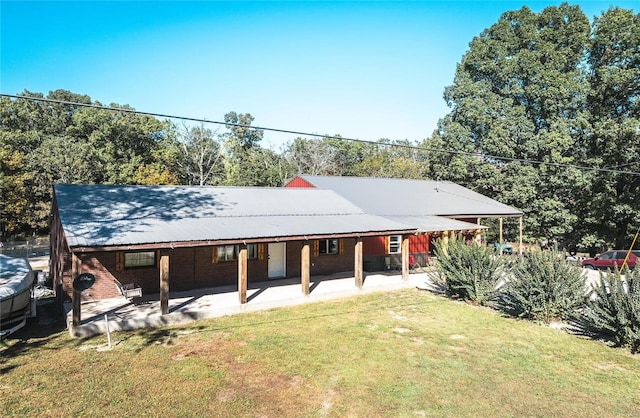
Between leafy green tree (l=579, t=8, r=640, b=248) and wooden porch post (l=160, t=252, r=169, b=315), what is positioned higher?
leafy green tree (l=579, t=8, r=640, b=248)

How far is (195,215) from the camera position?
13344 mm

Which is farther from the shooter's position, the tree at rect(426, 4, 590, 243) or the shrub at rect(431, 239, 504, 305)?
the tree at rect(426, 4, 590, 243)

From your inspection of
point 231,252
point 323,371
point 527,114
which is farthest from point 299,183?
point 527,114

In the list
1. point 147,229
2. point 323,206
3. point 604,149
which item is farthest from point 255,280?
point 604,149

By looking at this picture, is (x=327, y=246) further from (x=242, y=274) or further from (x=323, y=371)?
(x=323, y=371)

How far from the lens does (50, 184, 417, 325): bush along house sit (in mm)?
10562

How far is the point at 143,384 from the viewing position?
6.98m

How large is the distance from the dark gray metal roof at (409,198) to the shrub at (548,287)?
8.53 meters

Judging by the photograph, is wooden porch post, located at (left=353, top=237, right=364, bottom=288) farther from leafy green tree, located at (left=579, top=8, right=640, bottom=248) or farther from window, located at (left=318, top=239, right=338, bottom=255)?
leafy green tree, located at (left=579, top=8, right=640, bottom=248)

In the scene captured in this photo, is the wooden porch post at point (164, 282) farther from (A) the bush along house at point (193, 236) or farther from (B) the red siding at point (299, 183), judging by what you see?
(B) the red siding at point (299, 183)

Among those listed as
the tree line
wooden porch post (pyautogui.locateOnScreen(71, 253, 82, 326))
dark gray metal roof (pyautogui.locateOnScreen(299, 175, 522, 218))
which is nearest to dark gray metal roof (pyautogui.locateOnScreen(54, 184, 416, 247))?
wooden porch post (pyautogui.locateOnScreen(71, 253, 82, 326))

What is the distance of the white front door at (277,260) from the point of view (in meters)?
15.9

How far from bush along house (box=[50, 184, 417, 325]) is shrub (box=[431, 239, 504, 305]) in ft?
7.10

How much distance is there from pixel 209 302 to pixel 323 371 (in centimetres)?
579
